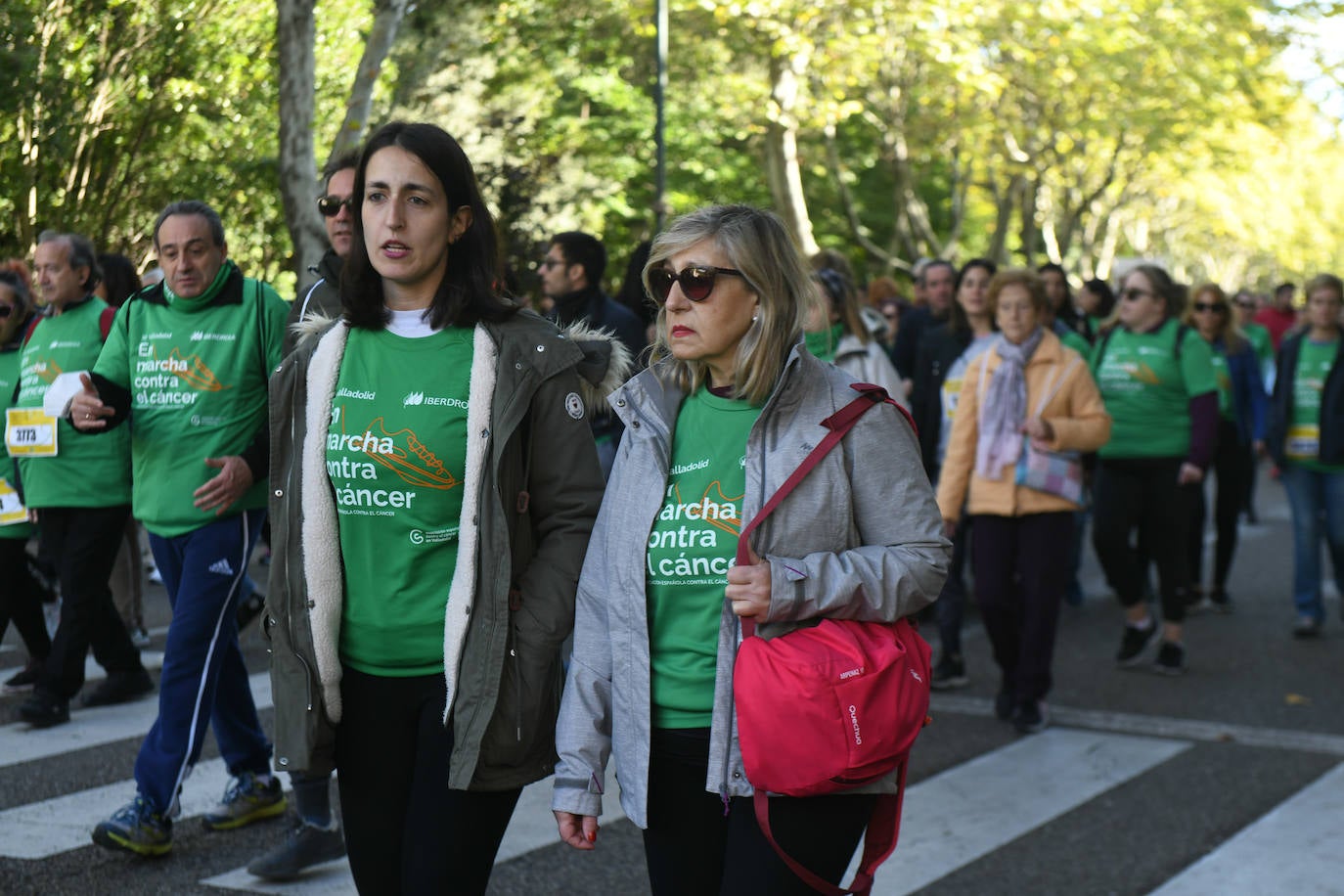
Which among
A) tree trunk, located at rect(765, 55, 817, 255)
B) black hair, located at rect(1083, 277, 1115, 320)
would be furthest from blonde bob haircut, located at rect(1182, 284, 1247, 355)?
tree trunk, located at rect(765, 55, 817, 255)

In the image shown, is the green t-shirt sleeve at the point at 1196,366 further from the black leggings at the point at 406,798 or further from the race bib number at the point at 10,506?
the black leggings at the point at 406,798

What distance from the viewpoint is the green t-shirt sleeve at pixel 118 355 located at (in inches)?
212

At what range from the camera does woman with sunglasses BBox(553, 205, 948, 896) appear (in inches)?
120

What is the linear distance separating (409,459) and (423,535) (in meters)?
0.16

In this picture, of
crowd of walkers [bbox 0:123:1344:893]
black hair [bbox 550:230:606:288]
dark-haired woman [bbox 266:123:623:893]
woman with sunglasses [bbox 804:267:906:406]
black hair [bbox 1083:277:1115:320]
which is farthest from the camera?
black hair [bbox 1083:277:1115:320]

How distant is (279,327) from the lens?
17.8 ft

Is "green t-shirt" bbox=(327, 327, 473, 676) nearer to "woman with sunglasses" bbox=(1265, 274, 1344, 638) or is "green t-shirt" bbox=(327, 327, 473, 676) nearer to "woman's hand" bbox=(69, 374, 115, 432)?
"woman's hand" bbox=(69, 374, 115, 432)

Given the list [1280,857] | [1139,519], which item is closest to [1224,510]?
[1139,519]

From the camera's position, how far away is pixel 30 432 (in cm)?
686

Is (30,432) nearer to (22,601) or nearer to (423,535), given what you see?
(22,601)

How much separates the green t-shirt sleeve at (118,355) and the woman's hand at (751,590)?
122 inches

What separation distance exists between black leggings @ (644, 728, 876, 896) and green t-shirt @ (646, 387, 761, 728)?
3.2 inches

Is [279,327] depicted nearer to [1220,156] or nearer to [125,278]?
[125,278]

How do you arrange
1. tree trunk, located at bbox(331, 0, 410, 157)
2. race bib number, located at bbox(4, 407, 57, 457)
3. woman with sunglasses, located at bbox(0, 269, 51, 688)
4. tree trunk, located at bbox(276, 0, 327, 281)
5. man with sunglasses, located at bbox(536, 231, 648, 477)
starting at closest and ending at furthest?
race bib number, located at bbox(4, 407, 57, 457)
woman with sunglasses, located at bbox(0, 269, 51, 688)
man with sunglasses, located at bbox(536, 231, 648, 477)
tree trunk, located at bbox(276, 0, 327, 281)
tree trunk, located at bbox(331, 0, 410, 157)
